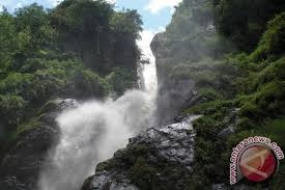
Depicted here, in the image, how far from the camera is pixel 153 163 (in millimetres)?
21969

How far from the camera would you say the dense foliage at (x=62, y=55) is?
39719 mm

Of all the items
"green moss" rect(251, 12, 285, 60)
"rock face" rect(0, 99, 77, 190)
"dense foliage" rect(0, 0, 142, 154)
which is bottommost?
"green moss" rect(251, 12, 285, 60)

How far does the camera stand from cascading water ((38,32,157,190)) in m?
33.0

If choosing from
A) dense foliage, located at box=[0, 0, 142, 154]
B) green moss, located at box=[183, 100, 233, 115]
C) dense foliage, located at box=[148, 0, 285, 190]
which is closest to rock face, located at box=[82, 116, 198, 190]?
dense foliage, located at box=[148, 0, 285, 190]

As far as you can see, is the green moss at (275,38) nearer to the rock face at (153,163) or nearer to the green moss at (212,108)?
the green moss at (212,108)

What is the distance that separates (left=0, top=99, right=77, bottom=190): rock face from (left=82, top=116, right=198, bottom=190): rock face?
1113 cm

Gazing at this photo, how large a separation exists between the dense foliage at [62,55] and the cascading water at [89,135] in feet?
10.8

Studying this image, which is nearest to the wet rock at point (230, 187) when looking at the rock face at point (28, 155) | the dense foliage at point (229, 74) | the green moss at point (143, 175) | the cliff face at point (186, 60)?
the dense foliage at point (229, 74)

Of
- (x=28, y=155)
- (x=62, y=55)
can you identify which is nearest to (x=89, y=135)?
(x=28, y=155)

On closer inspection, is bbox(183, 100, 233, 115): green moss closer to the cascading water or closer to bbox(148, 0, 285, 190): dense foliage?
bbox(148, 0, 285, 190): dense foliage

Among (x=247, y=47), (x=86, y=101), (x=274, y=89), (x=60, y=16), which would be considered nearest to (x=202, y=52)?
(x=247, y=47)

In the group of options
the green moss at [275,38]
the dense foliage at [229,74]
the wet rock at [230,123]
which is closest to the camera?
the dense foliage at [229,74]

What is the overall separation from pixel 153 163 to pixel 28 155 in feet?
46.0

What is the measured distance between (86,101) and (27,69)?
6204mm
